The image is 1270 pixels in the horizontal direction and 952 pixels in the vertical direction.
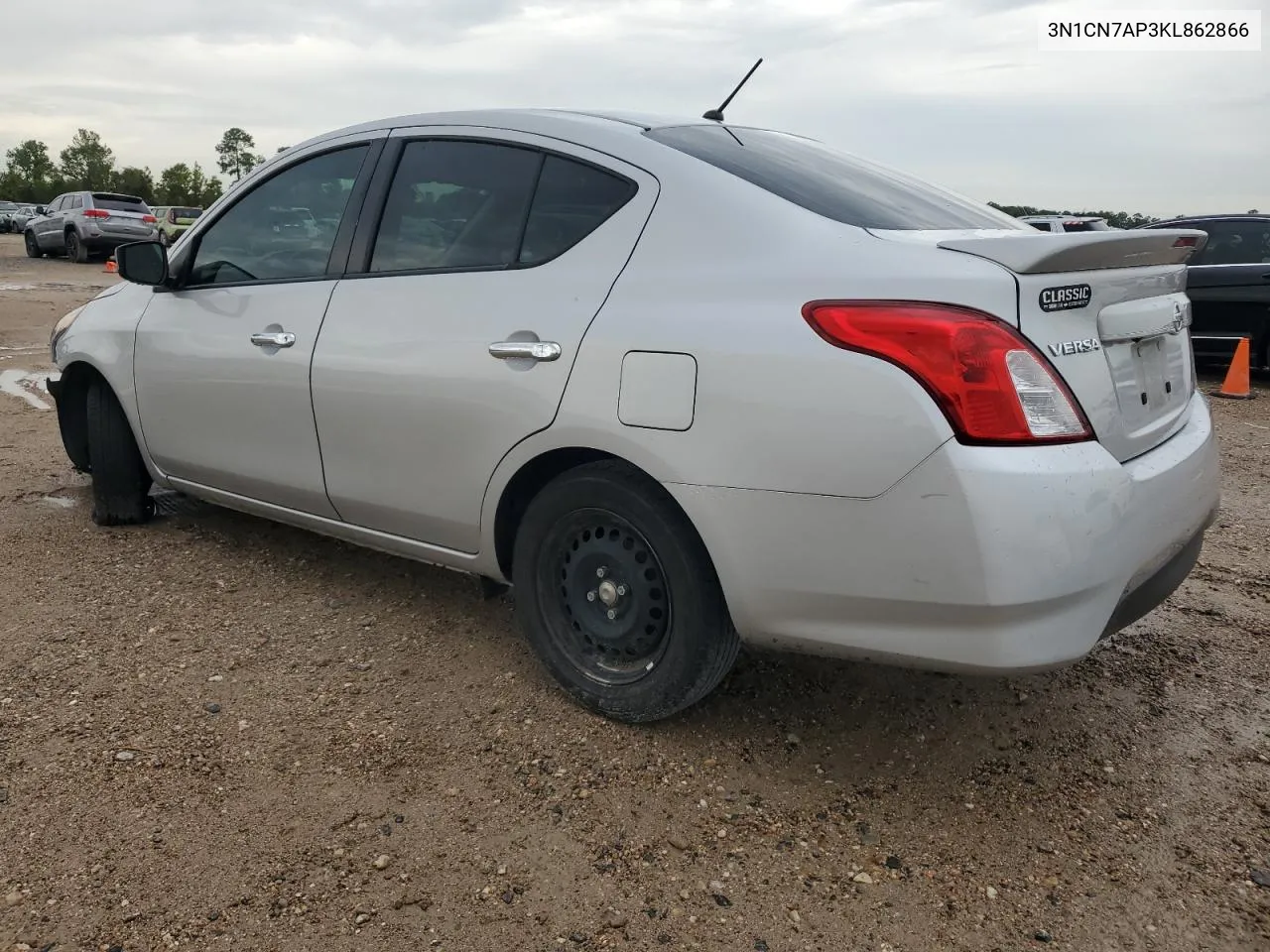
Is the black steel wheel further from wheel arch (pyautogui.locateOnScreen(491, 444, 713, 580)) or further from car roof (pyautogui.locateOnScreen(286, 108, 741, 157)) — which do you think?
car roof (pyautogui.locateOnScreen(286, 108, 741, 157))

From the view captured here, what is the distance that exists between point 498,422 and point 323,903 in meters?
1.24

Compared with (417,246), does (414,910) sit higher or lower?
lower

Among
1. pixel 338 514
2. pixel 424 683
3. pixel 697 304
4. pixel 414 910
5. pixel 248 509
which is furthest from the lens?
pixel 248 509

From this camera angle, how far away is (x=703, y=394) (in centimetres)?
234

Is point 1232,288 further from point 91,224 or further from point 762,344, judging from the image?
point 91,224

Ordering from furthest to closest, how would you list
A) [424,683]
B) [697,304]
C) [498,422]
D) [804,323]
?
[424,683], [498,422], [697,304], [804,323]

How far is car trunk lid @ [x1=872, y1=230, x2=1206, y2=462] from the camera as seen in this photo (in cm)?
213

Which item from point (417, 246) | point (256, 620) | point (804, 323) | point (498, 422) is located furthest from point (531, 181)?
point (256, 620)

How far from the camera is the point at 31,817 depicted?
2.35 metres

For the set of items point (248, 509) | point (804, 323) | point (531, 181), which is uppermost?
point (531, 181)

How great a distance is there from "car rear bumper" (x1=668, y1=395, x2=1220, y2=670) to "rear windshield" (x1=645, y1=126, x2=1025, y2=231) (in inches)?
28.7

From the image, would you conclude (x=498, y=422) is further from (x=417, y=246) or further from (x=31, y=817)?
(x=31, y=817)

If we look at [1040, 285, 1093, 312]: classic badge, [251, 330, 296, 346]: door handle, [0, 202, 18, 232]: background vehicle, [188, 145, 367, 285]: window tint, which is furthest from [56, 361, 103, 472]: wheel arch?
[0, 202, 18, 232]: background vehicle

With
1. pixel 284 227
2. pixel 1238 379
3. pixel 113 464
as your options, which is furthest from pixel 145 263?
pixel 1238 379
